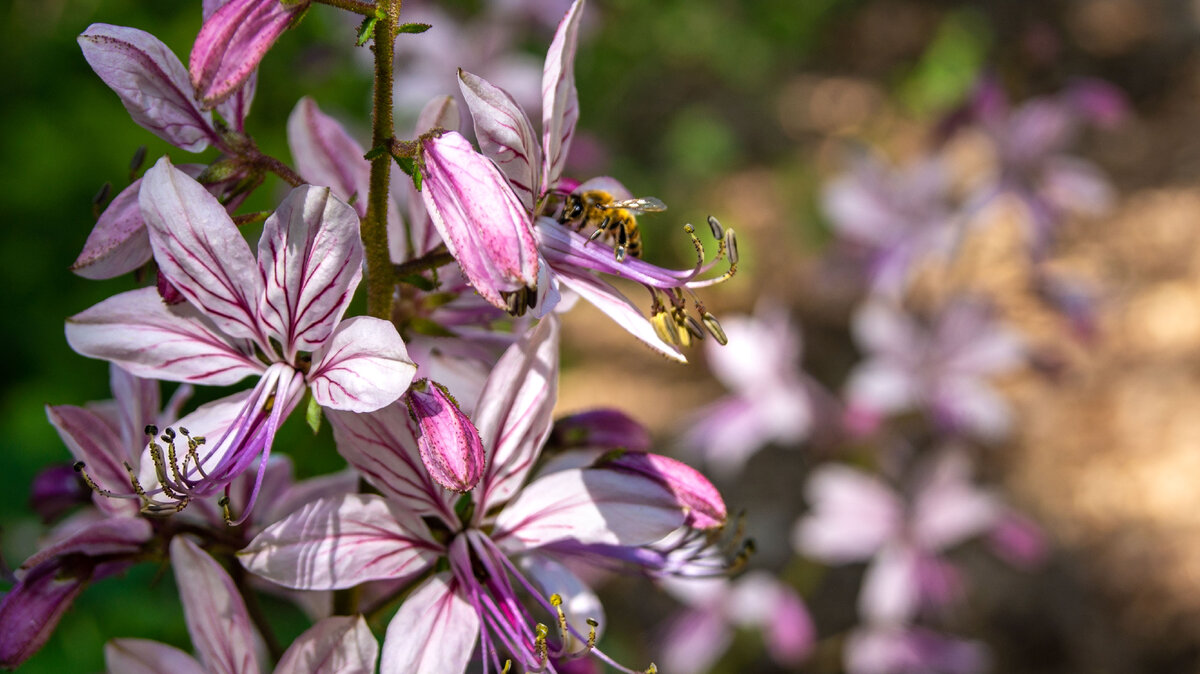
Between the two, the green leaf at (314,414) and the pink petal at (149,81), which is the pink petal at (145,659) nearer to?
the green leaf at (314,414)

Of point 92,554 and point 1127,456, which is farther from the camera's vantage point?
point 1127,456

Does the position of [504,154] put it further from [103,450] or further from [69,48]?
[69,48]

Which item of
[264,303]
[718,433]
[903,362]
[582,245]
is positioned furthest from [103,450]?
[903,362]

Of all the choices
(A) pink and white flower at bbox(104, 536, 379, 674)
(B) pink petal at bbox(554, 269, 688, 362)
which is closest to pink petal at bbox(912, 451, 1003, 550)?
(B) pink petal at bbox(554, 269, 688, 362)

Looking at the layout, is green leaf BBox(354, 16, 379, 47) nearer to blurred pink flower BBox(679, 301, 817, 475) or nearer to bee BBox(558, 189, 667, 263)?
bee BBox(558, 189, 667, 263)

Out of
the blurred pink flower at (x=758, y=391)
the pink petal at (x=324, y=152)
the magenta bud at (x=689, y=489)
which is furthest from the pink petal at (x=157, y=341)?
the blurred pink flower at (x=758, y=391)

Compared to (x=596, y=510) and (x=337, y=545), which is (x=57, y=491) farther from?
(x=596, y=510)

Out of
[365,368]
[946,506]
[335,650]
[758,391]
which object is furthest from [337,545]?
[946,506]
